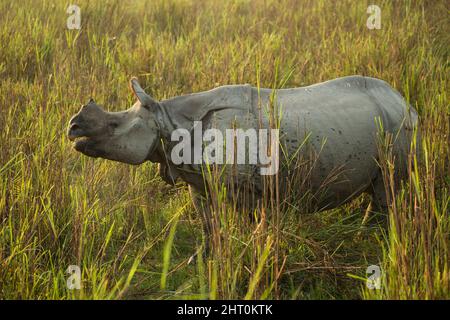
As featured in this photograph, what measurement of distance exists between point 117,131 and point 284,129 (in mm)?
719

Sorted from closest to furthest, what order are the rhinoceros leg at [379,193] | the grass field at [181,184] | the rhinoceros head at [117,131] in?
the grass field at [181,184] → the rhinoceros head at [117,131] → the rhinoceros leg at [379,193]

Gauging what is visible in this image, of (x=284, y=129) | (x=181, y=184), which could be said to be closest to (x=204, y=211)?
(x=284, y=129)

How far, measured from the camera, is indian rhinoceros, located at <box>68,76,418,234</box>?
109 inches

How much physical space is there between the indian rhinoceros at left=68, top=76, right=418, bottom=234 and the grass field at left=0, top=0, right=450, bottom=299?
7.2 inches

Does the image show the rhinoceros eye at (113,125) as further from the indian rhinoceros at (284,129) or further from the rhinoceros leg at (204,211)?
the rhinoceros leg at (204,211)

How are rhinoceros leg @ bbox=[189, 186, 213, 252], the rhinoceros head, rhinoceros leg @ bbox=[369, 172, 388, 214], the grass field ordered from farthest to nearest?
rhinoceros leg @ bbox=[369, 172, 388, 214] < rhinoceros leg @ bbox=[189, 186, 213, 252] < the rhinoceros head < the grass field

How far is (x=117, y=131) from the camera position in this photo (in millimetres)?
2756

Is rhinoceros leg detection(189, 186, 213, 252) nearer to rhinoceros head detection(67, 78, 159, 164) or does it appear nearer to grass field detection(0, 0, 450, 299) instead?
grass field detection(0, 0, 450, 299)

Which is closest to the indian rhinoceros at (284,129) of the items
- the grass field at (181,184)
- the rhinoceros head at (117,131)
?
the rhinoceros head at (117,131)

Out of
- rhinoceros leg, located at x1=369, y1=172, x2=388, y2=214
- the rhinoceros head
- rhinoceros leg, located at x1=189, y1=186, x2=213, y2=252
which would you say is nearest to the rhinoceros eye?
the rhinoceros head

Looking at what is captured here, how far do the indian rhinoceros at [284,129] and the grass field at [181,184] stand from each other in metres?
0.18

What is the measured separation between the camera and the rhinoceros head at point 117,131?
2674mm

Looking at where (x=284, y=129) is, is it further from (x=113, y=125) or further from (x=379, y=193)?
(x=113, y=125)
